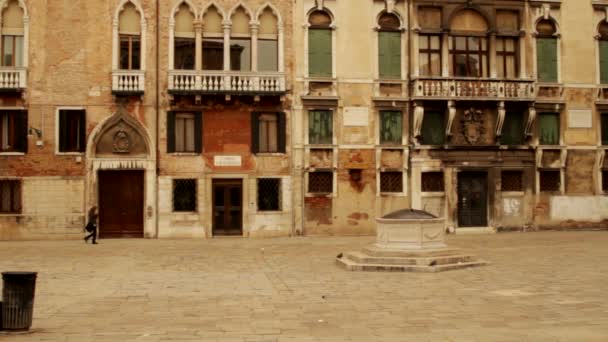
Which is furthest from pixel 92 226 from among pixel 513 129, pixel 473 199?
pixel 513 129

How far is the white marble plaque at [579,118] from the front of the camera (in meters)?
31.3

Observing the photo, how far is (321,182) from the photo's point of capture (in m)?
29.3

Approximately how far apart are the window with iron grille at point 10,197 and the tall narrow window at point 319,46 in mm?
13459

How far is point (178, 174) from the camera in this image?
2828cm

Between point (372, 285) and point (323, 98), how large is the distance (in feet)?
53.3

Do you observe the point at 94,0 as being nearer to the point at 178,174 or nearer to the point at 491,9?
the point at 178,174

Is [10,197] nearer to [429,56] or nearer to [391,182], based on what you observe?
[391,182]

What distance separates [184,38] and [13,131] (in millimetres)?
8188

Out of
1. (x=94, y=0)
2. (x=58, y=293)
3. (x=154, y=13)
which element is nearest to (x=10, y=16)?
(x=94, y=0)

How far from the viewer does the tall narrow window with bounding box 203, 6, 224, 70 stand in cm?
2872

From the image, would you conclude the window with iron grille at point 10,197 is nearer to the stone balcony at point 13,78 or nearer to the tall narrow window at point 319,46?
the stone balcony at point 13,78

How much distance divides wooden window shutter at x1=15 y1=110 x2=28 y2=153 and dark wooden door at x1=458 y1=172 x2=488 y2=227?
19.1m

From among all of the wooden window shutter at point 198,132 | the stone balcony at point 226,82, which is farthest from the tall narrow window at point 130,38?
the wooden window shutter at point 198,132

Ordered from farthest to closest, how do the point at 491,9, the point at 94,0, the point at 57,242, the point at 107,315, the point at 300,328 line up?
the point at 491,9
the point at 94,0
the point at 57,242
the point at 107,315
the point at 300,328
